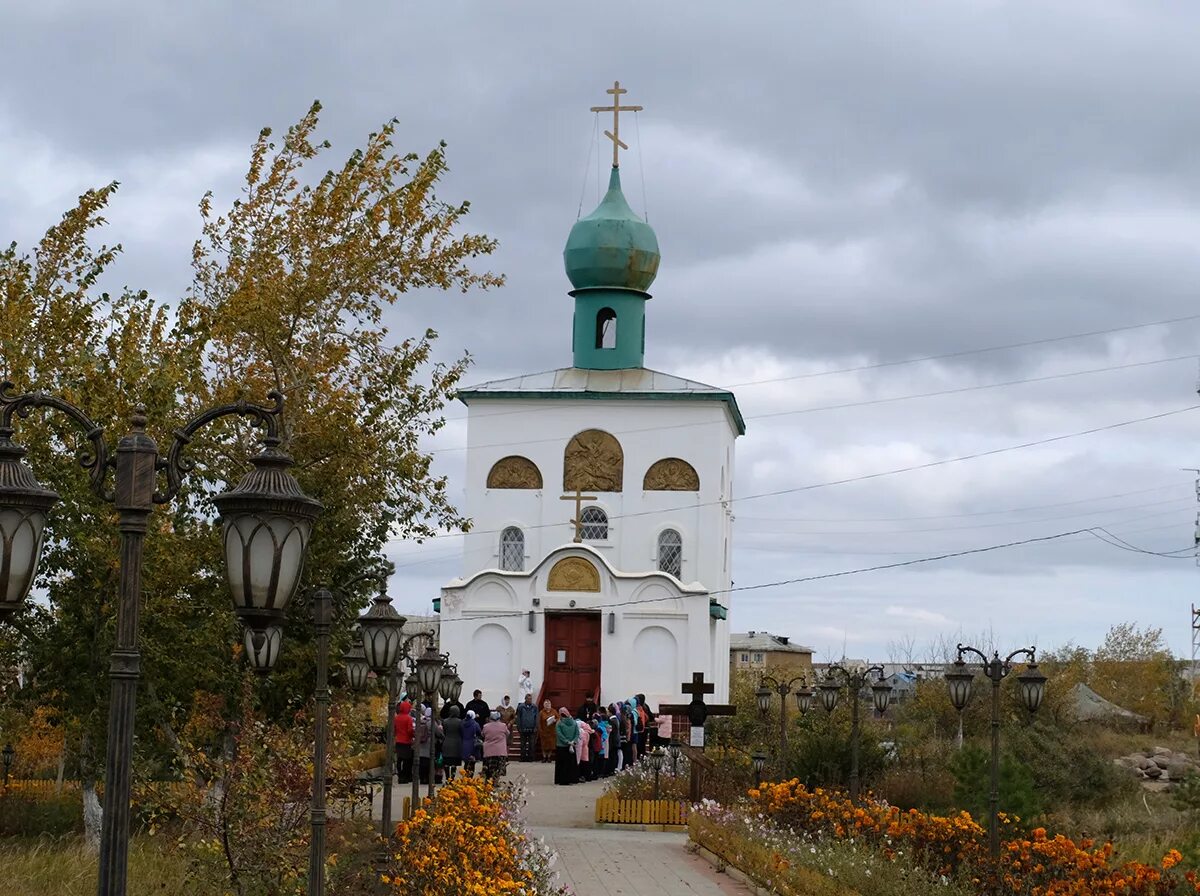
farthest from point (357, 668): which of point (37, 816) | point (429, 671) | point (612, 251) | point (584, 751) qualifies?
point (612, 251)

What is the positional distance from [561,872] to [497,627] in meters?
21.8

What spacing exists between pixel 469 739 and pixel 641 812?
389cm

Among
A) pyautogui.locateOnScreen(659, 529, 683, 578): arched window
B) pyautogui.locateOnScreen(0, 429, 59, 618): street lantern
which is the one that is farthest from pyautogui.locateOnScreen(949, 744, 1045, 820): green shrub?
pyautogui.locateOnScreen(659, 529, 683, 578): arched window

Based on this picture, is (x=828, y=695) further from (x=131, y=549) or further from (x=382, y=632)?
(x=131, y=549)

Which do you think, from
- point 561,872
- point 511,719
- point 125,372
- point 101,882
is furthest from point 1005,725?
point 101,882

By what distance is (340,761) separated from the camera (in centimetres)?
1775

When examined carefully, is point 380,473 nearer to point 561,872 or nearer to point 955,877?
point 561,872

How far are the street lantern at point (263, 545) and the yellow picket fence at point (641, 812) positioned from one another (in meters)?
16.6

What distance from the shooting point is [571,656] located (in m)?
39.6

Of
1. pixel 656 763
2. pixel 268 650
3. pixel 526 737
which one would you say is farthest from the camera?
pixel 526 737

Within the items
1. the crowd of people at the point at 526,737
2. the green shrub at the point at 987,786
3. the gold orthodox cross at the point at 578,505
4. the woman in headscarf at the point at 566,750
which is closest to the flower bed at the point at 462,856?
the crowd of people at the point at 526,737

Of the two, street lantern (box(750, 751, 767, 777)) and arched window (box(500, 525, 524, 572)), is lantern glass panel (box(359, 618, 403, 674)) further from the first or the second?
arched window (box(500, 525, 524, 572))

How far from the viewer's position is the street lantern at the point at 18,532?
681cm

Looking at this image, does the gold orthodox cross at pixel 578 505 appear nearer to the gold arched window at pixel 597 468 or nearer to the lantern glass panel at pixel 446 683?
the gold arched window at pixel 597 468
